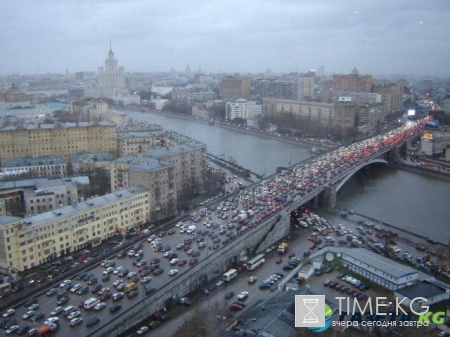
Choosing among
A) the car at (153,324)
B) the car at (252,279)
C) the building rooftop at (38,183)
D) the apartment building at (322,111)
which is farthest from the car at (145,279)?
the apartment building at (322,111)

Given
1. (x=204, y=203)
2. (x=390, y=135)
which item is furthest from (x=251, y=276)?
(x=390, y=135)

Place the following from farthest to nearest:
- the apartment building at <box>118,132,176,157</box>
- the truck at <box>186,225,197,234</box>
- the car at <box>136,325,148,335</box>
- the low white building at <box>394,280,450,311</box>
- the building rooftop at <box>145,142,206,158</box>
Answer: the apartment building at <box>118,132,176,157</box>, the building rooftop at <box>145,142,206,158</box>, the truck at <box>186,225,197,234</box>, the low white building at <box>394,280,450,311</box>, the car at <box>136,325,148,335</box>

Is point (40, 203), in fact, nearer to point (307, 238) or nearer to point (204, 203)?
point (204, 203)

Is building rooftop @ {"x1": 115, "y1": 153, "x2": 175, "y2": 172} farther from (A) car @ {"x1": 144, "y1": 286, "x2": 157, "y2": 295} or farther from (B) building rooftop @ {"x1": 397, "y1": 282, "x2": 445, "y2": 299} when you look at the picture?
(B) building rooftop @ {"x1": 397, "y1": 282, "x2": 445, "y2": 299}

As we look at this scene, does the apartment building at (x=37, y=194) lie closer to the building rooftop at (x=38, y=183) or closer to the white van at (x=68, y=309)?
the building rooftop at (x=38, y=183)

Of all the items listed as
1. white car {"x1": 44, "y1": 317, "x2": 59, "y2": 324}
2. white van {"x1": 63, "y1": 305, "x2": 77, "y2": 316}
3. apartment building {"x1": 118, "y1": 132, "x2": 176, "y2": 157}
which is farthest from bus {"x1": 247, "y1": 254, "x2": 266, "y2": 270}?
apartment building {"x1": 118, "y1": 132, "x2": 176, "y2": 157}

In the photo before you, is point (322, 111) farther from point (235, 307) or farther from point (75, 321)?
point (75, 321)
